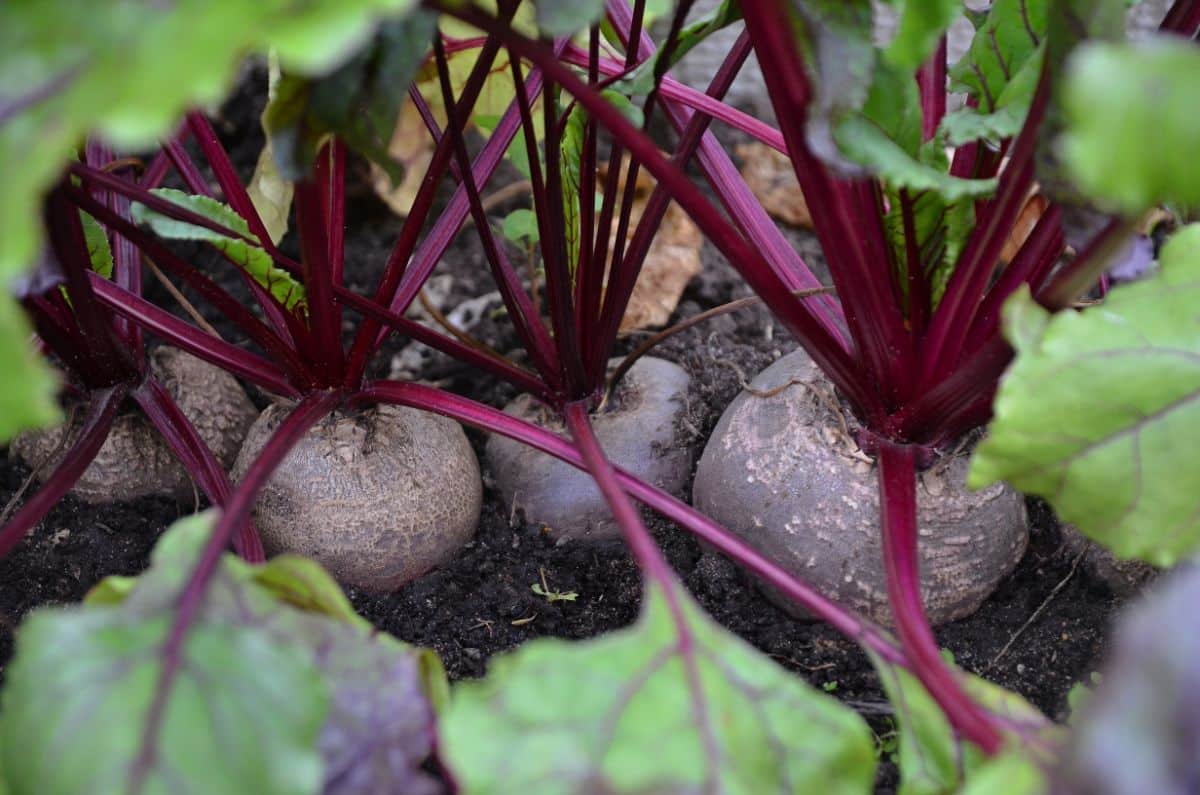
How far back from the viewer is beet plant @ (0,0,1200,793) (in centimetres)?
64

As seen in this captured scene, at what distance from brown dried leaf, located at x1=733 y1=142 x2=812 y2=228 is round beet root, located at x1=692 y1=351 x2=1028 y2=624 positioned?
2.62ft

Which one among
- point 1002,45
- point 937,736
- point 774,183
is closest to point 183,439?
point 937,736

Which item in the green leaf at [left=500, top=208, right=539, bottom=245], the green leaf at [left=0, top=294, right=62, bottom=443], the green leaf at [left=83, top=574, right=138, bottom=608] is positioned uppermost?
the green leaf at [left=0, top=294, right=62, bottom=443]

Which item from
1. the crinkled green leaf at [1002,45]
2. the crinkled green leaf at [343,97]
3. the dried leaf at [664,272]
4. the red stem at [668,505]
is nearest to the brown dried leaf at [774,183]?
the dried leaf at [664,272]

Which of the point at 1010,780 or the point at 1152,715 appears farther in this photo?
the point at 1010,780

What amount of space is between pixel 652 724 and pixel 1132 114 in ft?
1.49

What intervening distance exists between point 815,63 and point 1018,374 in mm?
300

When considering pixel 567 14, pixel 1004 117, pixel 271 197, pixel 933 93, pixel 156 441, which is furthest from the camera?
pixel 271 197

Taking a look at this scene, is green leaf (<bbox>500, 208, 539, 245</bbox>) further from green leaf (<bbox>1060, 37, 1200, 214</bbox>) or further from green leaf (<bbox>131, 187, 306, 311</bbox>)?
green leaf (<bbox>1060, 37, 1200, 214</bbox>)

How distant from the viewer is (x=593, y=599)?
4.27 ft

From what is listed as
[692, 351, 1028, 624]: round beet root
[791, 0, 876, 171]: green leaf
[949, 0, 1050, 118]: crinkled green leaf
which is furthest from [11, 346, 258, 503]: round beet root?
[949, 0, 1050, 118]: crinkled green leaf

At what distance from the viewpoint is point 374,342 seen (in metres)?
1.23

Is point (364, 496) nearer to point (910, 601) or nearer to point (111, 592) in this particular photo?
Result: point (111, 592)

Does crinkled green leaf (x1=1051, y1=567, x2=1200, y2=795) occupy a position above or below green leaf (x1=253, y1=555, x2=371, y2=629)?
above
